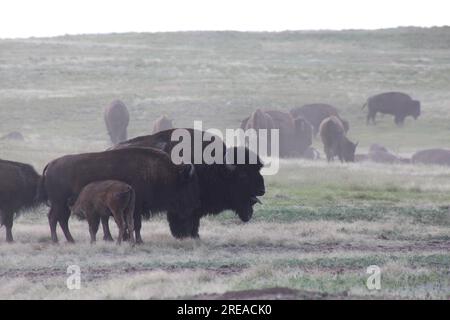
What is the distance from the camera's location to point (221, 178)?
1616 centimetres

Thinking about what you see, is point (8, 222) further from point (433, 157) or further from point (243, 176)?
point (433, 157)

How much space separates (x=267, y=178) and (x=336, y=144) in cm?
1006

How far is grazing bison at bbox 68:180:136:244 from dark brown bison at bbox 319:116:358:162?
20345 mm

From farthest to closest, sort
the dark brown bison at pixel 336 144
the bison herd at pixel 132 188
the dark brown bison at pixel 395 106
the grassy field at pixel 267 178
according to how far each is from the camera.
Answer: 1. the dark brown bison at pixel 395 106
2. the dark brown bison at pixel 336 144
3. the bison herd at pixel 132 188
4. the grassy field at pixel 267 178

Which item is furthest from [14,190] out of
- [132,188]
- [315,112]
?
[315,112]

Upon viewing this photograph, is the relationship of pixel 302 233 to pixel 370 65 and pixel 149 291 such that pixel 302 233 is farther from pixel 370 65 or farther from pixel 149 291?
pixel 370 65

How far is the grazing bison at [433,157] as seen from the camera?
34.1 m

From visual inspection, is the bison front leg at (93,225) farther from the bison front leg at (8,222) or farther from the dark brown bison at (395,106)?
the dark brown bison at (395,106)

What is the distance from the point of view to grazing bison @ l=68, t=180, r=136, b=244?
14.4m

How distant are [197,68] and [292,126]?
92.4 ft

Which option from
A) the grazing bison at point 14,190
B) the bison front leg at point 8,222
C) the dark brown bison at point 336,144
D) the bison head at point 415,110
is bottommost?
the bison head at point 415,110

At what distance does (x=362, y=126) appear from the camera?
4850 cm

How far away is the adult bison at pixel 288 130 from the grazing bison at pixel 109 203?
2080cm

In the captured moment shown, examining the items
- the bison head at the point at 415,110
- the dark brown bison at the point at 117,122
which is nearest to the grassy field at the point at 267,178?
the bison head at the point at 415,110
